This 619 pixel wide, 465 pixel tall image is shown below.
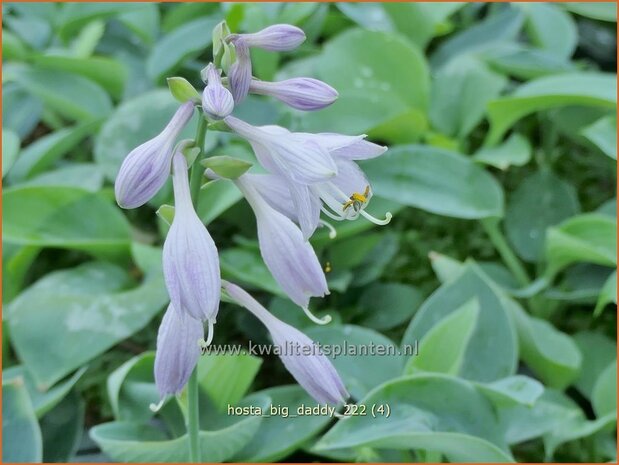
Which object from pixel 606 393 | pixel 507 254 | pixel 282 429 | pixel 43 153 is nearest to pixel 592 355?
pixel 606 393

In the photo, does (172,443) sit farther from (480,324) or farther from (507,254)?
(507,254)

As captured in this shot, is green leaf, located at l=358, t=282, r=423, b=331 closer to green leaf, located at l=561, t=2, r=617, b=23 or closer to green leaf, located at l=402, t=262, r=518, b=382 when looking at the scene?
green leaf, located at l=402, t=262, r=518, b=382

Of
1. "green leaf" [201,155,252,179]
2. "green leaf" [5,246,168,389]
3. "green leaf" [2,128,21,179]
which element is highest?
"green leaf" [201,155,252,179]

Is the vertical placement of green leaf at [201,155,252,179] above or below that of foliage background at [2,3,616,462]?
above

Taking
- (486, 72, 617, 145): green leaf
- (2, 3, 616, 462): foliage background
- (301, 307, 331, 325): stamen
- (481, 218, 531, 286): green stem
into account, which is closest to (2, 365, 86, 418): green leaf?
(2, 3, 616, 462): foliage background

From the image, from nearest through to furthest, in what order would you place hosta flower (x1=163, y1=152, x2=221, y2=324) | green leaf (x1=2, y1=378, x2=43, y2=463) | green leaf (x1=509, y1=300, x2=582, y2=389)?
1. hosta flower (x1=163, y1=152, x2=221, y2=324)
2. green leaf (x1=2, y1=378, x2=43, y2=463)
3. green leaf (x1=509, y1=300, x2=582, y2=389)

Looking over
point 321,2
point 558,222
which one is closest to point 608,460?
point 558,222

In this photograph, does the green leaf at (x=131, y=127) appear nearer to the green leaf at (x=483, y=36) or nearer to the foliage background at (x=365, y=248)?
the foliage background at (x=365, y=248)

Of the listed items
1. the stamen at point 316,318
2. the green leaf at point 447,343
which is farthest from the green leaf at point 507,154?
the stamen at point 316,318
